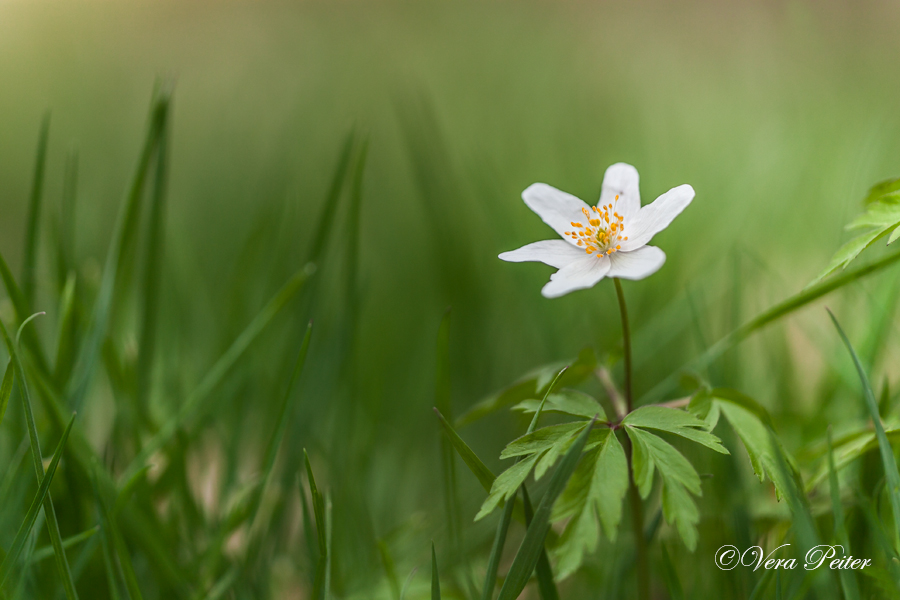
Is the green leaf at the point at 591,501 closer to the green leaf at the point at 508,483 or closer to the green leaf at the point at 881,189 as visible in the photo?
the green leaf at the point at 508,483

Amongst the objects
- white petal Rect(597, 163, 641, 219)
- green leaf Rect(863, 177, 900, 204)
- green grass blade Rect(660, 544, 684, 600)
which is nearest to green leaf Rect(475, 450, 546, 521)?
Result: green grass blade Rect(660, 544, 684, 600)

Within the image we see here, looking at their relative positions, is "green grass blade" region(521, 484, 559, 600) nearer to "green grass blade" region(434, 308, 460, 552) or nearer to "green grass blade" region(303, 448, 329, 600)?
"green grass blade" region(434, 308, 460, 552)

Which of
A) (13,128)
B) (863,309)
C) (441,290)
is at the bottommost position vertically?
(863,309)

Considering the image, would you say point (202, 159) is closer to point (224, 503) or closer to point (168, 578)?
point (224, 503)

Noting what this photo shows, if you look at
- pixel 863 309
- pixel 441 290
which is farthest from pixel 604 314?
pixel 863 309

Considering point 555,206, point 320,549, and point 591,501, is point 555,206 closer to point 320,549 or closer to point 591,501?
point 591,501

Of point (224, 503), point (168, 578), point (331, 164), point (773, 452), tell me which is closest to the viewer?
point (773, 452)

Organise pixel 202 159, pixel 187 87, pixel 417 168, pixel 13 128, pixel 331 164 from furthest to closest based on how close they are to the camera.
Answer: pixel 187 87 < pixel 13 128 < pixel 202 159 < pixel 331 164 < pixel 417 168

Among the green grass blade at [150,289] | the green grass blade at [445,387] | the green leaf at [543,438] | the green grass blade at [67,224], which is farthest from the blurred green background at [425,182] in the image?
the green leaf at [543,438]
